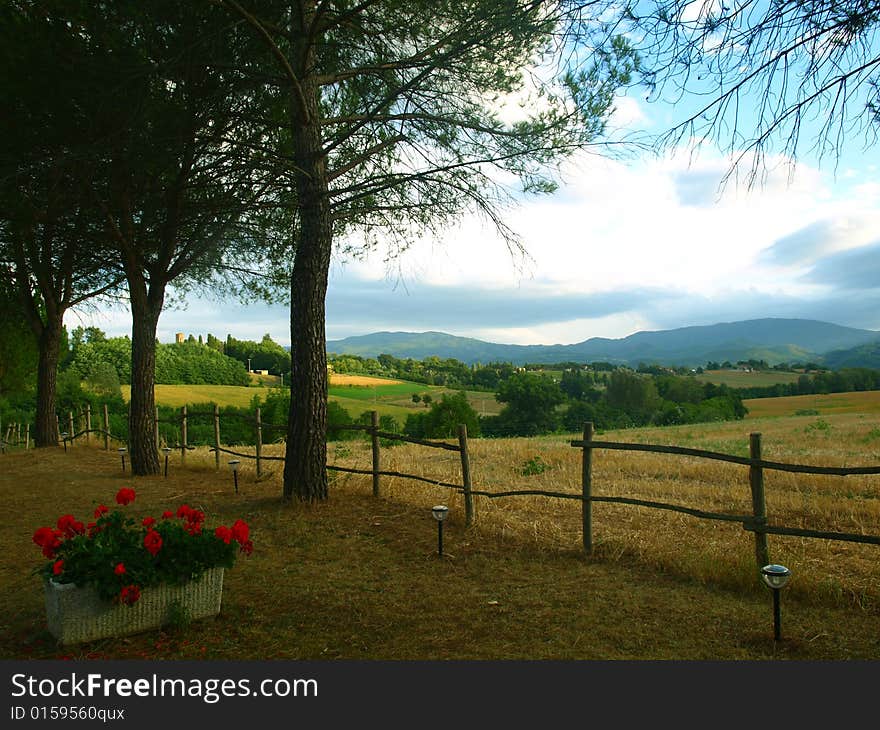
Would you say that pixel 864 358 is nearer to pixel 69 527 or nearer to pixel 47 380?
pixel 47 380

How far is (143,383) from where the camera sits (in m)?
11.2

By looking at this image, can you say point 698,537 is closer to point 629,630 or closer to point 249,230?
point 629,630

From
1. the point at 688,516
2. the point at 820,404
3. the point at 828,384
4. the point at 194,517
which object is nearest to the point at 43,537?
the point at 194,517

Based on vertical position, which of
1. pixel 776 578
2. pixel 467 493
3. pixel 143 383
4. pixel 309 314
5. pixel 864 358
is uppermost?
pixel 309 314

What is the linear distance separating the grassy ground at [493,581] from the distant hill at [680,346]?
71534 mm

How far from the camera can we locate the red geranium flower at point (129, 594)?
12.4 ft

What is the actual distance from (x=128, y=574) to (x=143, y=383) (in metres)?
8.11

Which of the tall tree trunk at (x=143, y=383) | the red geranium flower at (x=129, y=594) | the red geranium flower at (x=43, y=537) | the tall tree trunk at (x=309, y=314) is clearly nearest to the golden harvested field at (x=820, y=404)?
Answer: the tall tree trunk at (x=309, y=314)

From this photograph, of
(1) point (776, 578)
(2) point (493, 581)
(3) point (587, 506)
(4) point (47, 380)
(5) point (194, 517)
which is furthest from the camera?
(4) point (47, 380)

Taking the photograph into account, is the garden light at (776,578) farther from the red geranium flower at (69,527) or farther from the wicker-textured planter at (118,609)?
the red geranium flower at (69,527)

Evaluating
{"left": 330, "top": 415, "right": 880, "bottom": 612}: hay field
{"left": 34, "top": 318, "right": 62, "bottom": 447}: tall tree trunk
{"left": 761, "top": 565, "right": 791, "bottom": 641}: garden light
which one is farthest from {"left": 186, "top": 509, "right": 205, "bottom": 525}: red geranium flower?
{"left": 34, "top": 318, "right": 62, "bottom": 447}: tall tree trunk

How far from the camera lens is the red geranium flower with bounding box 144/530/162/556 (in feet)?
12.9

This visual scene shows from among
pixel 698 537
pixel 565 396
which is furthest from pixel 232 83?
pixel 565 396

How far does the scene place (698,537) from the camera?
6328 mm
